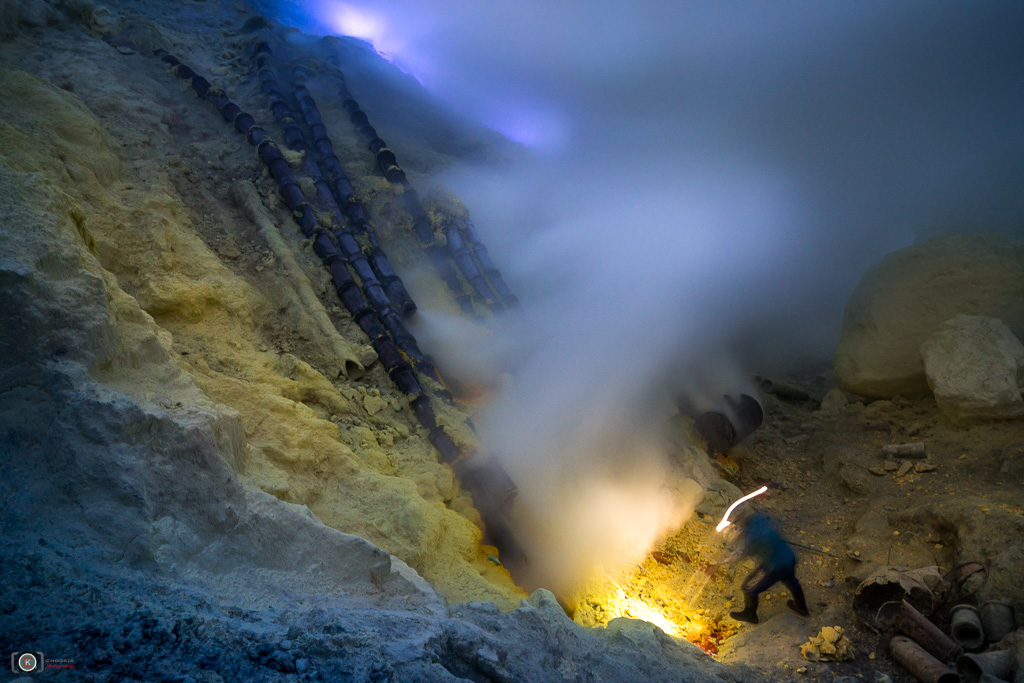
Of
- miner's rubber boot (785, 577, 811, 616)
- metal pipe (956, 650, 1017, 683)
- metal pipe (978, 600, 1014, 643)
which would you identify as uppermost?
metal pipe (978, 600, 1014, 643)

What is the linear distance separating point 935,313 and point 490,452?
15.8 ft

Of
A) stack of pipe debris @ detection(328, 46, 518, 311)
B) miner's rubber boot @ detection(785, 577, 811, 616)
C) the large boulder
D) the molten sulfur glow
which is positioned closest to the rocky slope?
the molten sulfur glow

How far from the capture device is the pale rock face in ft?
15.8

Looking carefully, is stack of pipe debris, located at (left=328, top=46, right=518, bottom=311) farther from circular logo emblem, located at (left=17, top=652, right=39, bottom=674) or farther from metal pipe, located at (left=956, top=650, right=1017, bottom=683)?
circular logo emblem, located at (left=17, top=652, right=39, bottom=674)

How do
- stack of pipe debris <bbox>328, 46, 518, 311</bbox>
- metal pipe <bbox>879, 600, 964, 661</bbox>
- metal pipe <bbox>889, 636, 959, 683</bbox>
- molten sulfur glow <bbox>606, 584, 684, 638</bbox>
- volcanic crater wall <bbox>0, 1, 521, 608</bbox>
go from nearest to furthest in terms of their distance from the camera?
volcanic crater wall <bbox>0, 1, 521, 608</bbox>, metal pipe <bbox>889, 636, 959, 683</bbox>, metal pipe <bbox>879, 600, 964, 661</bbox>, molten sulfur glow <bbox>606, 584, 684, 638</bbox>, stack of pipe debris <bbox>328, 46, 518, 311</bbox>

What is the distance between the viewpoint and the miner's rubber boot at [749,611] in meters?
4.09

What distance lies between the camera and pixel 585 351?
6.16 m

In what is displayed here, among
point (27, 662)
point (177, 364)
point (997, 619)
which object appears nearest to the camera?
point (27, 662)

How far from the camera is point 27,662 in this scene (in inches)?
45.5

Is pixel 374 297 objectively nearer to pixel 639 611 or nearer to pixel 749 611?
pixel 639 611

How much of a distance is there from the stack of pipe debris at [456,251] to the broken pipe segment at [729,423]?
2538 mm

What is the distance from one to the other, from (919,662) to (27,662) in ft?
12.9

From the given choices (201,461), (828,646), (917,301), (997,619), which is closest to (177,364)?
(201,461)

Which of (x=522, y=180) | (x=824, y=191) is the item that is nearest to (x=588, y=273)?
(x=522, y=180)
